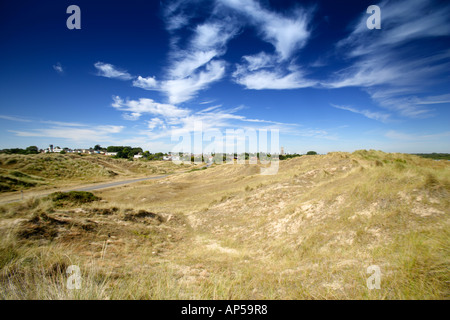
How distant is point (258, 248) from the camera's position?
8469 mm

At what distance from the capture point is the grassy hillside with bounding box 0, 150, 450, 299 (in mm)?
3193

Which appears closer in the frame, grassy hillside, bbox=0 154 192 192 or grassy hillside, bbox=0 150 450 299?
grassy hillside, bbox=0 150 450 299

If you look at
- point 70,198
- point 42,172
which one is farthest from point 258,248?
point 42,172

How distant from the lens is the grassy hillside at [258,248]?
319 centimetres

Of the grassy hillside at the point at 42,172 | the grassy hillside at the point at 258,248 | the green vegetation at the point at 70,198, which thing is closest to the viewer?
the grassy hillside at the point at 258,248

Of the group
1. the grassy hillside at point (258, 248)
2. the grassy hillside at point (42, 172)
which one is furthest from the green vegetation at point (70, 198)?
the grassy hillside at point (42, 172)

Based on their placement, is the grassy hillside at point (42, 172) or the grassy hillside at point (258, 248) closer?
the grassy hillside at point (258, 248)

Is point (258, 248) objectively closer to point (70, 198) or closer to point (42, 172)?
point (70, 198)

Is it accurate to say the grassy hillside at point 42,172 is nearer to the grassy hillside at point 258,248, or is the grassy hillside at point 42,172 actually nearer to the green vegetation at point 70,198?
the green vegetation at point 70,198

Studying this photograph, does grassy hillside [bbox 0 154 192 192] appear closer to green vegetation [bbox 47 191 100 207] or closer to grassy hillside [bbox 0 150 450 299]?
green vegetation [bbox 47 191 100 207]

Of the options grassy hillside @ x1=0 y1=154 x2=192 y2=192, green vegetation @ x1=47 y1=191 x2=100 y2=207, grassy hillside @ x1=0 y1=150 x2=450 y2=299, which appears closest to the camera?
grassy hillside @ x1=0 y1=150 x2=450 y2=299

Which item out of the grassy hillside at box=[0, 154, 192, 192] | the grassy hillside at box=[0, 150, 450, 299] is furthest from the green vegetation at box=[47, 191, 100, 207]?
the grassy hillside at box=[0, 154, 192, 192]
